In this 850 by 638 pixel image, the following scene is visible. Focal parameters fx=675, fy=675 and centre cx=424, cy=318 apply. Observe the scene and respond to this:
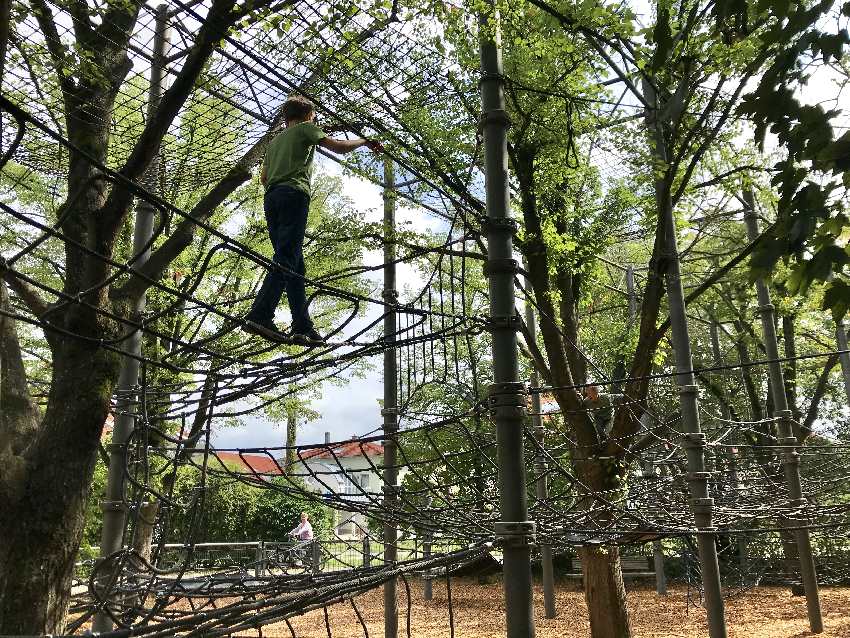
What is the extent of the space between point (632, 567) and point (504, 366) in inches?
544

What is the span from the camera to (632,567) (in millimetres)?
15320

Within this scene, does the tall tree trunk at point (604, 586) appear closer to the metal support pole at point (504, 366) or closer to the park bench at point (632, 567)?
the metal support pole at point (504, 366)

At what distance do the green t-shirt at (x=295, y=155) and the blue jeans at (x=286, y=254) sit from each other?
0.20 ft

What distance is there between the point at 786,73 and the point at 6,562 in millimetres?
4783

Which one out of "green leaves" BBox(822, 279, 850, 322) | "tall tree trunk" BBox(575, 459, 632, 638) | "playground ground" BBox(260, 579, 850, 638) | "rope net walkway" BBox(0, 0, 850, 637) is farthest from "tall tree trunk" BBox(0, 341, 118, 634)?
"playground ground" BBox(260, 579, 850, 638)

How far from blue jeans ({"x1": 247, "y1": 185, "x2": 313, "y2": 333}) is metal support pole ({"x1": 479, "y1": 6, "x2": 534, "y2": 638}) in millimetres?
1155

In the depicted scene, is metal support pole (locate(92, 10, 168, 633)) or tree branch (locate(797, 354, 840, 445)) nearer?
metal support pole (locate(92, 10, 168, 633))

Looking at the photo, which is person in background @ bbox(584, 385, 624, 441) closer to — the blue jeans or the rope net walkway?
the rope net walkway

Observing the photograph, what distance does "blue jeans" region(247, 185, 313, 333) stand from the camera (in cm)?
394

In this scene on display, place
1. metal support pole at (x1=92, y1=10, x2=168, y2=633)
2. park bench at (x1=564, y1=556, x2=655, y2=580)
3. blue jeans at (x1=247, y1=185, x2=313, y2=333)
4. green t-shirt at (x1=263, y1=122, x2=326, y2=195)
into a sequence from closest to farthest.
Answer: blue jeans at (x1=247, y1=185, x2=313, y2=333) < green t-shirt at (x1=263, y1=122, x2=326, y2=195) < metal support pole at (x1=92, y1=10, x2=168, y2=633) < park bench at (x1=564, y1=556, x2=655, y2=580)

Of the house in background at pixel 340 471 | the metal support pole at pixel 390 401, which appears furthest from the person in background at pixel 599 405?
the house in background at pixel 340 471

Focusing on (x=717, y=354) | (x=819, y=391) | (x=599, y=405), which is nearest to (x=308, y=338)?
(x=599, y=405)

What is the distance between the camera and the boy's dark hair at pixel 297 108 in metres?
4.25

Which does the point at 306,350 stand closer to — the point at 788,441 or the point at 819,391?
the point at 788,441
